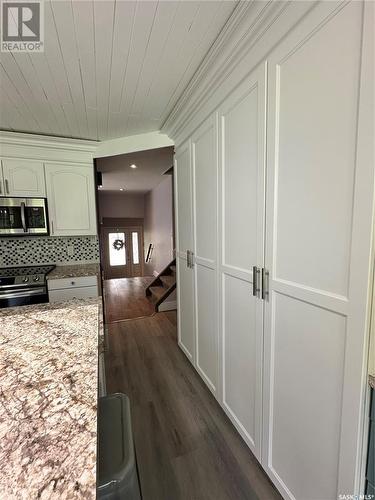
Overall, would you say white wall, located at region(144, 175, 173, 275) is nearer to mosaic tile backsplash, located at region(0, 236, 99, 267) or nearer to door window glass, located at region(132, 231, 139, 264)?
door window glass, located at region(132, 231, 139, 264)

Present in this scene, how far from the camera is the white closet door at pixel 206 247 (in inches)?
72.8

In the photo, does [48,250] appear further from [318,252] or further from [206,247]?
[318,252]

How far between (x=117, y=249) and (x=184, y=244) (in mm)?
6070

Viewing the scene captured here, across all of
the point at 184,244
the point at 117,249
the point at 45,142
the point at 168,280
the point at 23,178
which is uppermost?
the point at 45,142

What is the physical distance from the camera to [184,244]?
2.57 metres

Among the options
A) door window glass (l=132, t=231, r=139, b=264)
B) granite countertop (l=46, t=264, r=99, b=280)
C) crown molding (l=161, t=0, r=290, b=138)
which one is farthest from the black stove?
door window glass (l=132, t=231, r=139, b=264)

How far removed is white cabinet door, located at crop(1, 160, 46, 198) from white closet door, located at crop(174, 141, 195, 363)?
168cm

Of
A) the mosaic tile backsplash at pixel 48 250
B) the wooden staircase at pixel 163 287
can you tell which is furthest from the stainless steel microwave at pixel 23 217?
the wooden staircase at pixel 163 287

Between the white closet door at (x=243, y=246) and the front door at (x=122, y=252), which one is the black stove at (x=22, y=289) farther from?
the front door at (x=122, y=252)

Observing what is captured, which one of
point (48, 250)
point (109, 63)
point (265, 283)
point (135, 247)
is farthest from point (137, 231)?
point (265, 283)

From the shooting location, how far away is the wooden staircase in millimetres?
4309

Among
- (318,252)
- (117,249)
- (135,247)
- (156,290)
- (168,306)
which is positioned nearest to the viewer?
(318,252)

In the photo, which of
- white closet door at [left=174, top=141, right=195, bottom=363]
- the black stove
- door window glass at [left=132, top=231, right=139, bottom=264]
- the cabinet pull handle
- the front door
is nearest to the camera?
the cabinet pull handle

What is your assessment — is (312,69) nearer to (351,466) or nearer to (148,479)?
(351,466)
